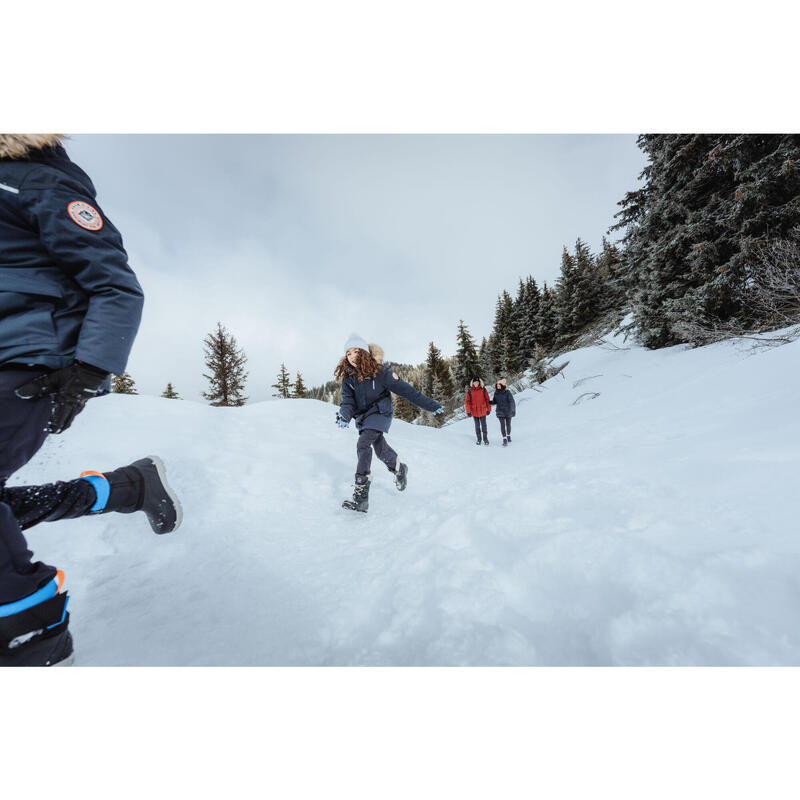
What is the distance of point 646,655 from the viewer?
3.86ft

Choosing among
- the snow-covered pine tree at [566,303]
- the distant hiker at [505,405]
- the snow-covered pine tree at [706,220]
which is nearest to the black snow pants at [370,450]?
the distant hiker at [505,405]

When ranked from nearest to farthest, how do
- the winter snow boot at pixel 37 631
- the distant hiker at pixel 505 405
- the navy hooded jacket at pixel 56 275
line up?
the winter snow boot at pixel 37 631
the navy hooded jacket at pixel 56 275
the distant hiker at pixel 505 405

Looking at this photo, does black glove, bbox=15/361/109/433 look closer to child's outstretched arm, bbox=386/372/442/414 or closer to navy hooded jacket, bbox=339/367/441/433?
navy hooded jacket, bbox=339/367/441/433

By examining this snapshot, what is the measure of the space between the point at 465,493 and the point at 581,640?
6.65ft

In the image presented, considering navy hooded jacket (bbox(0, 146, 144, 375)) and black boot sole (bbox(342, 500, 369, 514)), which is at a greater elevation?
navy hooded jacket (bbox(0, 146, 144, 375))

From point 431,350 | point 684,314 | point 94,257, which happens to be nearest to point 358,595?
point 94,257

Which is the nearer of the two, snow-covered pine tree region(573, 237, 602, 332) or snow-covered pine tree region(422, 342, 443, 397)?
snow-covered pine tree region(573, 237, 602, 332)

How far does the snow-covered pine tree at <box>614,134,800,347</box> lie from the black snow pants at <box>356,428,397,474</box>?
27.0ft

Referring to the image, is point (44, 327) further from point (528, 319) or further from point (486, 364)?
point (486, 364)

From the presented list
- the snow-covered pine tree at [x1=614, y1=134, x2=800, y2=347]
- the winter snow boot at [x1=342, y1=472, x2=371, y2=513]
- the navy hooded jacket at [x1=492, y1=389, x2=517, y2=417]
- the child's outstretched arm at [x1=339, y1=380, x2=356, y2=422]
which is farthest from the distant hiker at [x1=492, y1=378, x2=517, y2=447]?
the winter snow boot at [x1=342, y1=472, x2=371, y2=513]

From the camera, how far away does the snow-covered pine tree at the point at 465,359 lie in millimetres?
27578

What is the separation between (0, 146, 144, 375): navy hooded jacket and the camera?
4.30 feet

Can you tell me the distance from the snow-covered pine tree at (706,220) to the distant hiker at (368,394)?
8018 mm

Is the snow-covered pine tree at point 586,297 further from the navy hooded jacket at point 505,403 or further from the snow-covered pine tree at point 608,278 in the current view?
the navy hooded jacket at point 505,403
